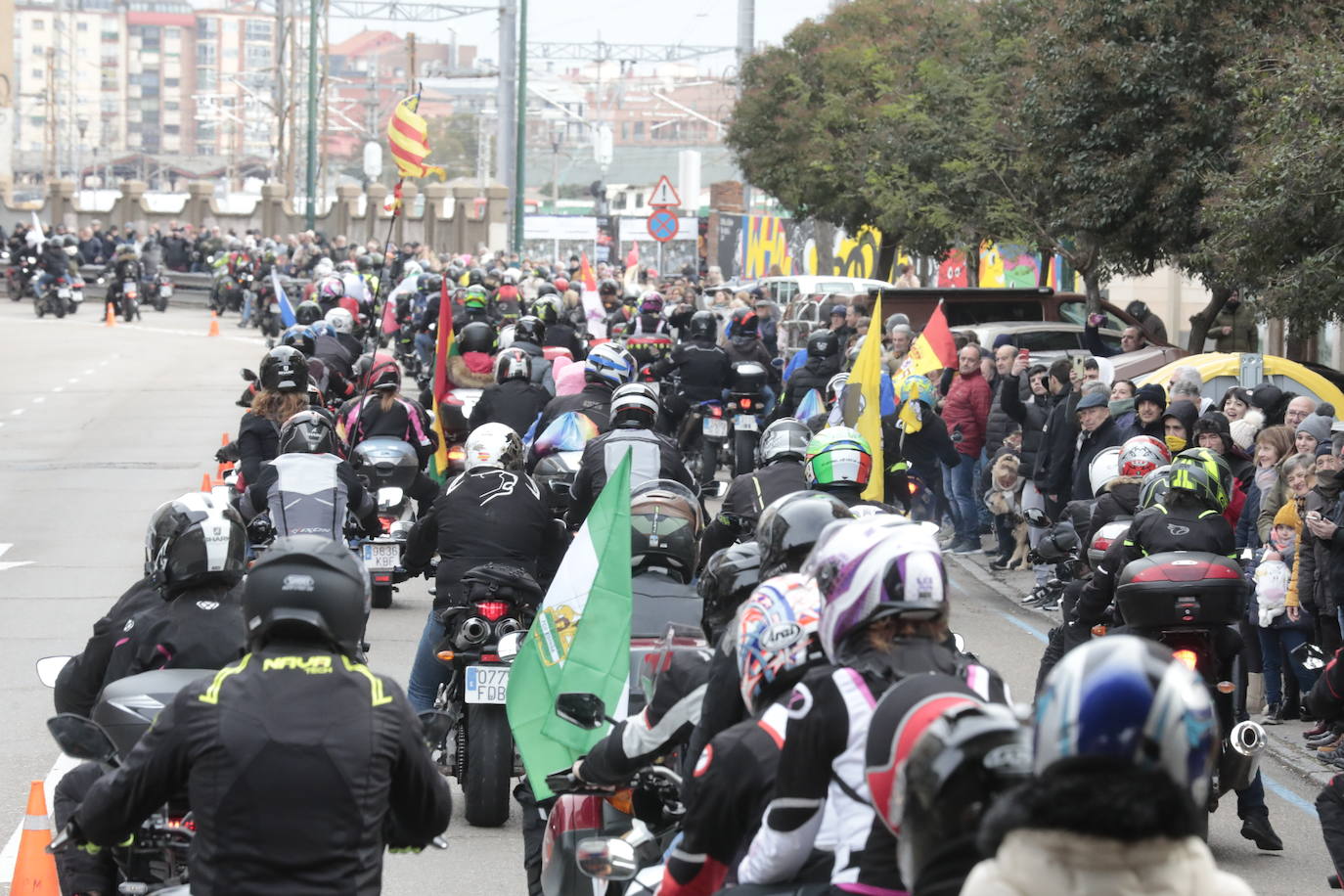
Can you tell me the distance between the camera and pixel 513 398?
1491 cm

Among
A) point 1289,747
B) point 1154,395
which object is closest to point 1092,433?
point 1154,395

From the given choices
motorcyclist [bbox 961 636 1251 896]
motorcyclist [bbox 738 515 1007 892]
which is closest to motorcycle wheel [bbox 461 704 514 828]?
motorcyclist [bbox 738 515 1007 892]

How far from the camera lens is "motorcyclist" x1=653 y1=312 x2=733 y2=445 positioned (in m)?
19.4

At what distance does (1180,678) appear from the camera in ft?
9.58

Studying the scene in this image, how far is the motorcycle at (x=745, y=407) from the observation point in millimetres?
Result: 19469

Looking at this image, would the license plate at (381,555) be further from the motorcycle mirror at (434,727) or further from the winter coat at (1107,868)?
the winter coat at (1107,868)

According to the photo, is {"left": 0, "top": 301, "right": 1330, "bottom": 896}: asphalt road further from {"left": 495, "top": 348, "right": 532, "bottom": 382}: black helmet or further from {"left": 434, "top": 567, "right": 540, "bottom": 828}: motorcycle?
{"left": 495, "top": 348, "right": 532, "bottom": 382}: black helmet

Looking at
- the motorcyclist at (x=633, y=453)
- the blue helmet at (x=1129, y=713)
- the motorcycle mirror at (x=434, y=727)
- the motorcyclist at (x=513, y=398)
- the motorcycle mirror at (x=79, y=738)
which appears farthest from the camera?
the motorcyclist at (x=513, y=398)

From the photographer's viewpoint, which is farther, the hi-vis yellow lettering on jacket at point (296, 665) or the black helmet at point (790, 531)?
the black helmet at point (790, 531)

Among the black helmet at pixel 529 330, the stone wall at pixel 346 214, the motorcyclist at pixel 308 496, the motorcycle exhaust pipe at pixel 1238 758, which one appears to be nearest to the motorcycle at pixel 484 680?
the motorcyclist at pixel 308 496

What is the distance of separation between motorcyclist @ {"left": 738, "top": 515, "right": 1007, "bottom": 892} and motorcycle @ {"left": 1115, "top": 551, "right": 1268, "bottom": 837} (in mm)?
3777

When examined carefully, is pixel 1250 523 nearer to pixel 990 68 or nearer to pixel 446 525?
pixel 446 525

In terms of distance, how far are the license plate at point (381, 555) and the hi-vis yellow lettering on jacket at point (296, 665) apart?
838cm

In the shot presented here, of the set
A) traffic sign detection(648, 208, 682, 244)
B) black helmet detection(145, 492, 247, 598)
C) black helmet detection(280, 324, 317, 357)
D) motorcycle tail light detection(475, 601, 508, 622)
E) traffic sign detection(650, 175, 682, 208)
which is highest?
traffic sign detection(650, 175, 682, 208)
